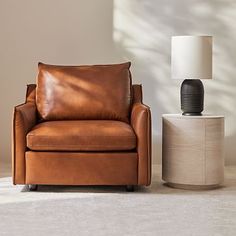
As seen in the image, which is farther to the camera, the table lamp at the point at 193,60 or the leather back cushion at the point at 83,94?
the leather back cushion at the point at 83,94

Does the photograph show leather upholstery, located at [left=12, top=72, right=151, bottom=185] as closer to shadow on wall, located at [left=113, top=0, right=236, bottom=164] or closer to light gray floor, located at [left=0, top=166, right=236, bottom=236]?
light gray floor, located at [left=0, top=166, right=236, bottom=236]

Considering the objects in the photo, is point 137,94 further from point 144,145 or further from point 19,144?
point 19,144

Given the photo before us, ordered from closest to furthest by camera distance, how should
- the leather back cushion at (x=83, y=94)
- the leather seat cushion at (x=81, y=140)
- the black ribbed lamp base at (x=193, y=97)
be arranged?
the leather seat cushion at (x=81, y=140)
the black ribbed lamp base at (x=193, y=97)
the leather back cushion at (x=83, y=94)

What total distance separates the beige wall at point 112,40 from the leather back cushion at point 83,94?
32.6 inches

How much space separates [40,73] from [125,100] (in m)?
0.74

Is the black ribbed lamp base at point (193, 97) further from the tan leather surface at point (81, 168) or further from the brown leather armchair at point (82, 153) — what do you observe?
the tan leather surface at point (81, 168)

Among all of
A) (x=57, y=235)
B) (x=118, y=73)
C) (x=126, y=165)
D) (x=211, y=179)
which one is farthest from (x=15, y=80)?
(x=57, y=235)

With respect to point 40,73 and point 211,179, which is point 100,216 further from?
point 40,73

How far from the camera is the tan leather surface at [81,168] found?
405cm

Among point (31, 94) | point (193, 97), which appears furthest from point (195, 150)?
point (31, 94)

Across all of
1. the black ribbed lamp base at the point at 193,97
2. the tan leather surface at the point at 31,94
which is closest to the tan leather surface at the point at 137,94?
the black ribbed lamp base at the point at 193,97

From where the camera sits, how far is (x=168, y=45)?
5422 mm

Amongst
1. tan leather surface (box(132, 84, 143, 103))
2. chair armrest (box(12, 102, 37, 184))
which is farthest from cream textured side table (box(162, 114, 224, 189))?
chair armrest (box(12, 102, 37, 184))

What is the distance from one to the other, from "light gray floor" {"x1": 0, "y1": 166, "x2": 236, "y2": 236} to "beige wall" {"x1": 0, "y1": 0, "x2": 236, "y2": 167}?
1224 mm
